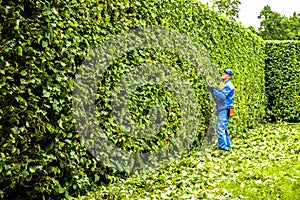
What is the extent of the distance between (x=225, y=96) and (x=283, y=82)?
6648 millimetres

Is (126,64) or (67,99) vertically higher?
(126,64)

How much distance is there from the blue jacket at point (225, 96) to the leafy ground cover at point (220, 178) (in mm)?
926

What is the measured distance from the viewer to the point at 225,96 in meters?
7.43

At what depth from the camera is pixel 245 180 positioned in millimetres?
5230

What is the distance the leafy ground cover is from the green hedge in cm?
609

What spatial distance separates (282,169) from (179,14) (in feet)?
11.1

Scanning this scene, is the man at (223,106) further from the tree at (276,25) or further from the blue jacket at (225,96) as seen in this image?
the tree at (276,25)

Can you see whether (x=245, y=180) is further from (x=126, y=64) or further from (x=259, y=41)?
(x=259, y=41)

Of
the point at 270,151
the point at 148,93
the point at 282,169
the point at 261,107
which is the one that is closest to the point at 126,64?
the point at 148,93

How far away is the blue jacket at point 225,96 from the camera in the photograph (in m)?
7.41

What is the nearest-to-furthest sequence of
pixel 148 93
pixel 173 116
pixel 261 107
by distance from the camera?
pixel 148 93
pixel 173 116
pixel 261 107

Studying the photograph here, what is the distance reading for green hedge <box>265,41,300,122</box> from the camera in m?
13.2

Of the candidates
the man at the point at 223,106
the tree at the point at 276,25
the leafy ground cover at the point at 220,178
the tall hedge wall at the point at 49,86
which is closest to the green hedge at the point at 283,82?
the leafy ground cover at the point at 220,178

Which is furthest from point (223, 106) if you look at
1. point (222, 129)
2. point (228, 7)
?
point (228, 7)
